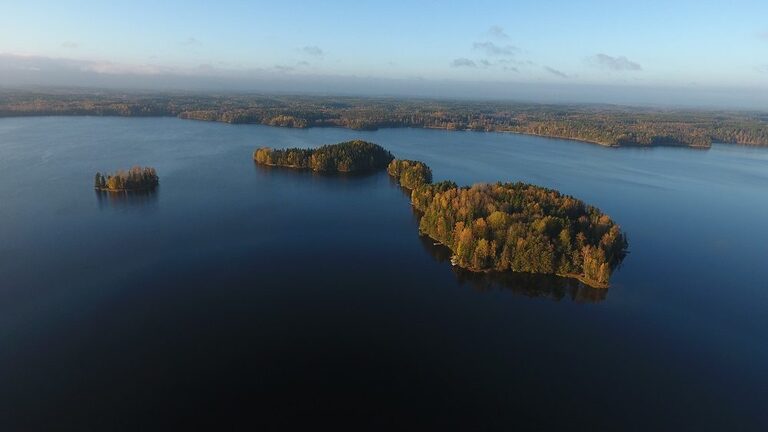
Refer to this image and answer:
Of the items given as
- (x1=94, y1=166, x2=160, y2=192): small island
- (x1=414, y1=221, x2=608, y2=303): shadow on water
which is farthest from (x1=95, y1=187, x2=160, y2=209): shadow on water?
(x1=414, y1=221, x2=608, y2=303): shadow on water

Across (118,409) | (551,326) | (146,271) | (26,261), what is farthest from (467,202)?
(26,261)

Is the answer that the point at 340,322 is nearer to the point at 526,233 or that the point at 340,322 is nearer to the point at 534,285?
the point at 534,285

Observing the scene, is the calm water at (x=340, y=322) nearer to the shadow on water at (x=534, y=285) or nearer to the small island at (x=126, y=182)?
the shadow on water at (x=534, y=285)

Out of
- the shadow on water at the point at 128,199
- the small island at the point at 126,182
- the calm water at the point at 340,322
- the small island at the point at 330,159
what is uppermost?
the small island at the point at 330,159

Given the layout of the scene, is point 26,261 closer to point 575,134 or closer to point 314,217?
point 314,217

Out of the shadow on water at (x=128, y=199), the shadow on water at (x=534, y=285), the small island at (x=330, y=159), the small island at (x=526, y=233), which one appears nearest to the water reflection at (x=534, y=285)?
the shadow on water at (x=534, y=285)

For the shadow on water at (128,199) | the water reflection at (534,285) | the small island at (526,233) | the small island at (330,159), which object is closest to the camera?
the water reflection at (534,285)

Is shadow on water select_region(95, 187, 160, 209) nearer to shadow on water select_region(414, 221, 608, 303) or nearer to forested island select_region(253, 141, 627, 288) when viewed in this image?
forested island select_region(253, 141, 627, 288)
